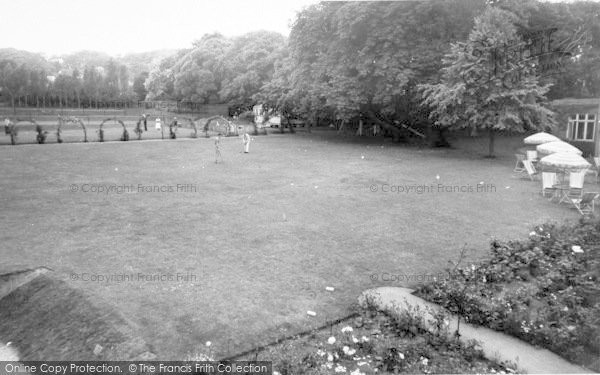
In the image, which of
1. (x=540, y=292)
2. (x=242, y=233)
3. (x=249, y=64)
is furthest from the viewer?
(x=249, y=64)

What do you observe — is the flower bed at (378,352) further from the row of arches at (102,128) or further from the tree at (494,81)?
the row of arches at (102,128)

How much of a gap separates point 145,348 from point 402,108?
92.4ft

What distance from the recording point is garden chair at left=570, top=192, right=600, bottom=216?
13.4 metres

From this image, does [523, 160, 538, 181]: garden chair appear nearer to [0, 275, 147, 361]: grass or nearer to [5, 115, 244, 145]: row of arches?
[0, 275, 147, 361]: grass

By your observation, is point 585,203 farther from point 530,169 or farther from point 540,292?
point 540,292

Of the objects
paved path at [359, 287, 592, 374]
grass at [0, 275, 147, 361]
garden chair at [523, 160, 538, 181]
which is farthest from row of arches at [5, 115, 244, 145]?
paved path at [359, 287, 592, 374]

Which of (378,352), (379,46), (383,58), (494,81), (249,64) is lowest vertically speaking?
(378,352)

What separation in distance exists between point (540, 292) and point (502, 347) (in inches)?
78.0

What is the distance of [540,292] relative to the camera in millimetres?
7543

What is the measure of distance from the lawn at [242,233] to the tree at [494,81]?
362 centimetres

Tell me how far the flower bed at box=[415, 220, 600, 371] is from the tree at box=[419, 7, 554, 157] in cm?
1583

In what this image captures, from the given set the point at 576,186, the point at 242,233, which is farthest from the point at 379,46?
the point at 242,233

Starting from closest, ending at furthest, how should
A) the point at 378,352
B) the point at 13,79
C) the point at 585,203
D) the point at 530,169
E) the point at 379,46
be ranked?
1. the point at 378,352
2. the point at 585,203
3. the point at 530,169
4. the point at 379,46
5. the point at 13,79

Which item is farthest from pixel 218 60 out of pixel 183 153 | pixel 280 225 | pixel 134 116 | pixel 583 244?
pixel 583 244
